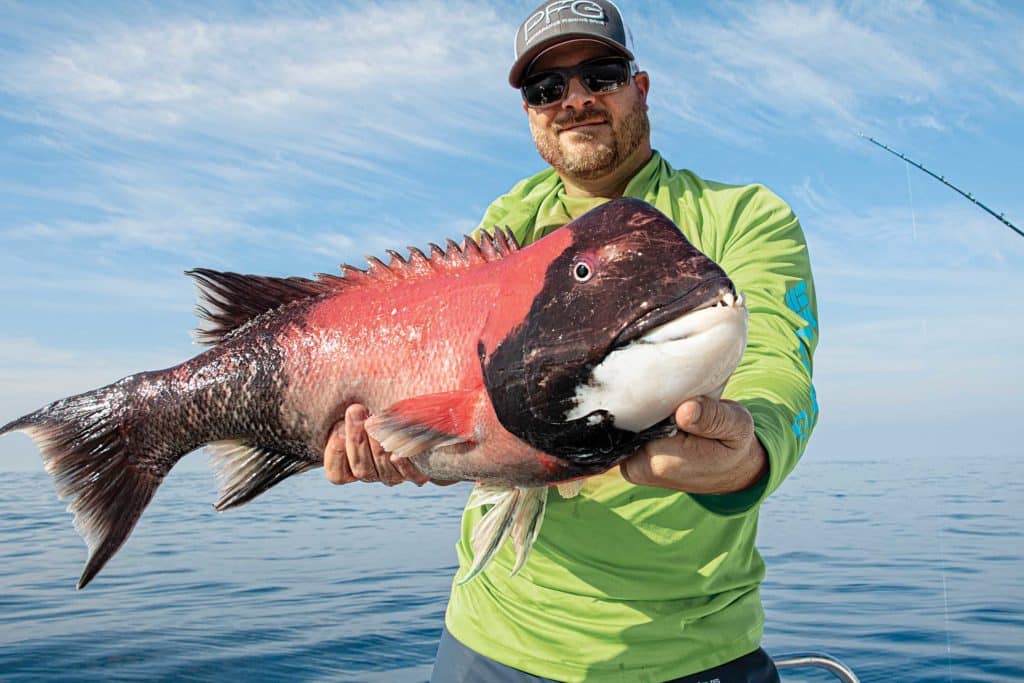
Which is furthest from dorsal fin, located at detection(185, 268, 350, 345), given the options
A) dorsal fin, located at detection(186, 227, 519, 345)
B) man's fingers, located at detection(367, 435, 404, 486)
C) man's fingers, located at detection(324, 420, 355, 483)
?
man's fingers, located at detection(367, 435, 404, 486)

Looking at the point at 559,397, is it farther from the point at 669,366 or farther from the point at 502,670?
the point at 502,670

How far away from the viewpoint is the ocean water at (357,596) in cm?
809

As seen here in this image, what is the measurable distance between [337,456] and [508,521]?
683 millimetres

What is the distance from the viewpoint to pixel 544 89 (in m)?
3.94

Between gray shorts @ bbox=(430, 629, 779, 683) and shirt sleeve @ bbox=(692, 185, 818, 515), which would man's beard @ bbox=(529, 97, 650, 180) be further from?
gray shorts @ bbox=(430, 629, 779, 683)

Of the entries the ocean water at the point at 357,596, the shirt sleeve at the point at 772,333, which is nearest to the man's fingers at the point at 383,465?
the shirt sleeve at the point at 772,333

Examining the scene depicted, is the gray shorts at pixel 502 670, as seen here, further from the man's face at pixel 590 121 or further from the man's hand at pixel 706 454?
the man's face at pixel 590 121

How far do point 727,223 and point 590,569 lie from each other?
57.6 inches

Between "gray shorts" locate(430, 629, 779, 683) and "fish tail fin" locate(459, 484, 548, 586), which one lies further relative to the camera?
"gray shorts" locate(430, 629, 779, 683)

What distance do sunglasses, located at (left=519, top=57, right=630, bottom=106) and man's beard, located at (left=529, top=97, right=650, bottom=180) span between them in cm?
11

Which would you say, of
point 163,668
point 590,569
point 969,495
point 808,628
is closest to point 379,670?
point 163,668

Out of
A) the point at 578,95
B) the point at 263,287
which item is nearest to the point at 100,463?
the point at 263,287

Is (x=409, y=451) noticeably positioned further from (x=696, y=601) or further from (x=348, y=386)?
(x=696, y=601)

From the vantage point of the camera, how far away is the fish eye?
85.3 inches
